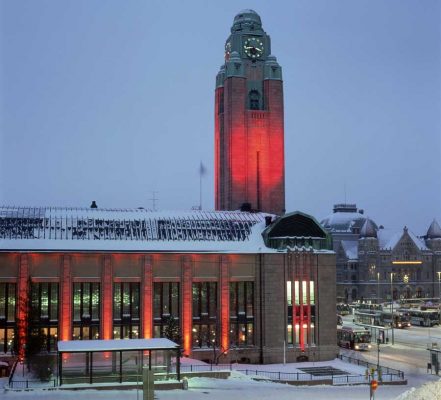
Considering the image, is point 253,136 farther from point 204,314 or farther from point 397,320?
point 397,320

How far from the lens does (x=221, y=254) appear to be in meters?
78.5

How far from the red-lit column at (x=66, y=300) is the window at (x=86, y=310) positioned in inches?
24.2

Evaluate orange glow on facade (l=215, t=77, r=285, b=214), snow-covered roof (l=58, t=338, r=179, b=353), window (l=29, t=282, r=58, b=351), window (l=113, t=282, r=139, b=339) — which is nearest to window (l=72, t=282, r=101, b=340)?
window (l=113, t=282, r=139, b=339)

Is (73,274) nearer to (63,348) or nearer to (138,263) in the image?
(138,263)

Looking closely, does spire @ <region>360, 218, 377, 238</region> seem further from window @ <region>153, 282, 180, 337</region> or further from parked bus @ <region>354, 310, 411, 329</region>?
window @ <region>153, 282, 180, 337</region>

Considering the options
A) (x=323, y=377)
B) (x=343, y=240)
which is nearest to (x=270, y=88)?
(x=323, y=377)

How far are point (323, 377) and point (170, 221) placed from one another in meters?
25.5

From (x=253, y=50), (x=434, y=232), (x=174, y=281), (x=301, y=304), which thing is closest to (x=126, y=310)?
(x=174, y=281)

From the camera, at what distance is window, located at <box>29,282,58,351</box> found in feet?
238

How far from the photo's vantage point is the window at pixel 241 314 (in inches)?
3086

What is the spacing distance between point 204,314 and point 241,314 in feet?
13.3

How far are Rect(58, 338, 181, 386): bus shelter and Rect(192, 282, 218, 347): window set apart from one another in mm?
20118

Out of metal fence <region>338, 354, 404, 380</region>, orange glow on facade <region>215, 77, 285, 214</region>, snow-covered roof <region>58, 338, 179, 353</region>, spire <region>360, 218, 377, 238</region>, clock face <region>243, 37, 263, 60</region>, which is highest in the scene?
clock face <region>243, 37, 263, 60</region>

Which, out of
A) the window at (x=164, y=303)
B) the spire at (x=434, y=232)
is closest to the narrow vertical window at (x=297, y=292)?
the window at (x=164, y=303)
